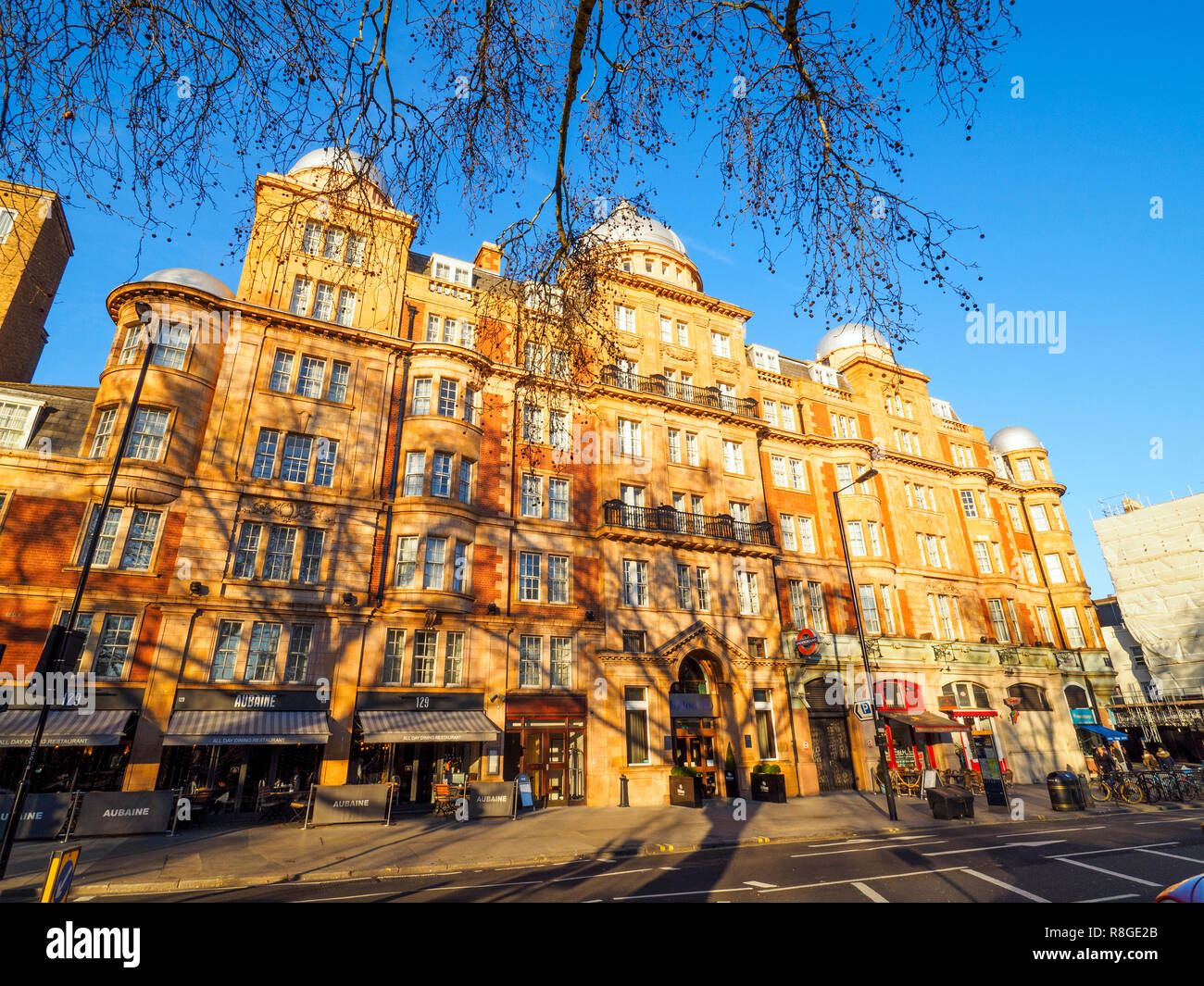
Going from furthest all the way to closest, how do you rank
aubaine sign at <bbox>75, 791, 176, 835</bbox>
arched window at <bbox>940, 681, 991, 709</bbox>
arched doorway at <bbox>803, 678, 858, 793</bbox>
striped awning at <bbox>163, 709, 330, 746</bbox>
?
arched window at <bbox>940, 681, 991, 709</bbox> < arched doorway at <bbox>803, 678, 858, 793</bbox> < striped awning at <bbox>163, 709, 330, 746</bbox> < aubaine sign at <bbox>75, 791, 176, 835</bbox>

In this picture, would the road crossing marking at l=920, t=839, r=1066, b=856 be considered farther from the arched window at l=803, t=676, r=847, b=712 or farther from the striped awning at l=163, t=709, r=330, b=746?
the striped awning at l=163, t=709, r=330, b=746

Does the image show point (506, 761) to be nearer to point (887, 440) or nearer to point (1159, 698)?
point (887, 440)

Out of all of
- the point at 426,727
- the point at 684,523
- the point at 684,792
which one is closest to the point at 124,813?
the point at 426,727

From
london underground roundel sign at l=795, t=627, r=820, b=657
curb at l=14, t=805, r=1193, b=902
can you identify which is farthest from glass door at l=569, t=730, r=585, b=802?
london underground roundel sign at l=795, t=627, r=820, b=657

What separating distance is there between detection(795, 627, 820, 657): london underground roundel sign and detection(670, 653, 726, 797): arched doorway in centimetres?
480

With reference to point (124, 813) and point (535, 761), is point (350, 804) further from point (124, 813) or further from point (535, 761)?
→ point (535, 761)

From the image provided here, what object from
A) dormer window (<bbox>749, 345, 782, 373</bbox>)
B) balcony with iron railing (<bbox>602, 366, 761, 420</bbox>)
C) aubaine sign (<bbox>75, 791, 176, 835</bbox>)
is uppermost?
dormer window (<bbox>749, 345, 782, 373</bbox>)

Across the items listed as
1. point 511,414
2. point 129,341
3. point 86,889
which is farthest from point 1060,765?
point 129,341

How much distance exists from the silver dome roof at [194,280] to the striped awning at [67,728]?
14492 millimetres

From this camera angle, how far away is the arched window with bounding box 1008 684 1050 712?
3228 centimetres

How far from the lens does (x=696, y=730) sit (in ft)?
82.2

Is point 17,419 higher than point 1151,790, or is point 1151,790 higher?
point 17,419

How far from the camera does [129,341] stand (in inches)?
829

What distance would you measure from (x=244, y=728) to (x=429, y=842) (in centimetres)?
760
